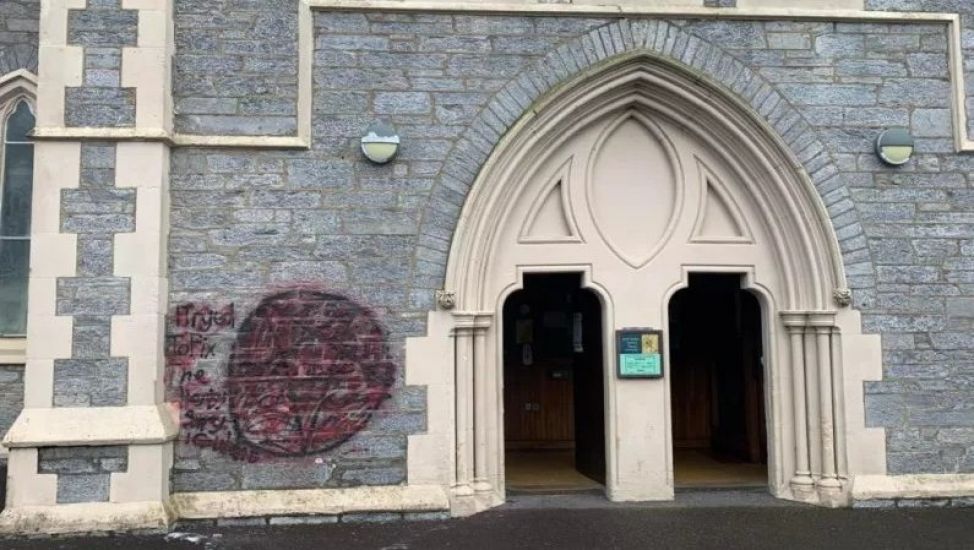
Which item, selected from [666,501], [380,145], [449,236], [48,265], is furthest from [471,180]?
[48,265]

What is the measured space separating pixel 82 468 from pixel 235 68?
2999mm

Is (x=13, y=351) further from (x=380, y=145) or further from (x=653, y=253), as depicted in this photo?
(x=653, y=253)

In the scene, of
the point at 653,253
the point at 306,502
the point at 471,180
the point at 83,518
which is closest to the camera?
the point at 83,518

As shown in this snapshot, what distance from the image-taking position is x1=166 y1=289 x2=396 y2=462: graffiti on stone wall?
5480 millimetres

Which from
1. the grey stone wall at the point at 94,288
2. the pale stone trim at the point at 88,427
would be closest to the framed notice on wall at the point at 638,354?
the pale stone trim at the point at 88,427

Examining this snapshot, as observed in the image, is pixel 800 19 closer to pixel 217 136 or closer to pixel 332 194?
pixel 332 194

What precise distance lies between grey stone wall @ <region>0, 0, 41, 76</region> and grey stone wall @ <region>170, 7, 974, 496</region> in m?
2.42

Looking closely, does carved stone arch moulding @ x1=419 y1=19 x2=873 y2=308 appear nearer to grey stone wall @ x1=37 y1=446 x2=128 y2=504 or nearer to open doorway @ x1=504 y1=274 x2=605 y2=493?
open doorway @ x1=504 y1=274 x2=605 y2=493

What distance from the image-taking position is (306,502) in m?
5.41

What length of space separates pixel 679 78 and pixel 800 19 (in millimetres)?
1073

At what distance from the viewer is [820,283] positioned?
596cm

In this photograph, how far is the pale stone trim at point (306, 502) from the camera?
536 cm

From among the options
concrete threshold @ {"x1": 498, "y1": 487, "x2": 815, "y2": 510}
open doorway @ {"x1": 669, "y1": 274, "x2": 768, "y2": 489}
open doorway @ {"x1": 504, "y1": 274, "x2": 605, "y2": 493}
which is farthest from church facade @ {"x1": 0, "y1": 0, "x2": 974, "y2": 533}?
open doorway @ {"x1": 504, "y1": 274, "x2": 605, "y2": 493}

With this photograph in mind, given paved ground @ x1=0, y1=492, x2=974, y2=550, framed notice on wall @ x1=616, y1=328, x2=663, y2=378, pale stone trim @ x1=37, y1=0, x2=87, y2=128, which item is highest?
pale stone trim @ x1=37, y1=0, x2=87, y2=128
